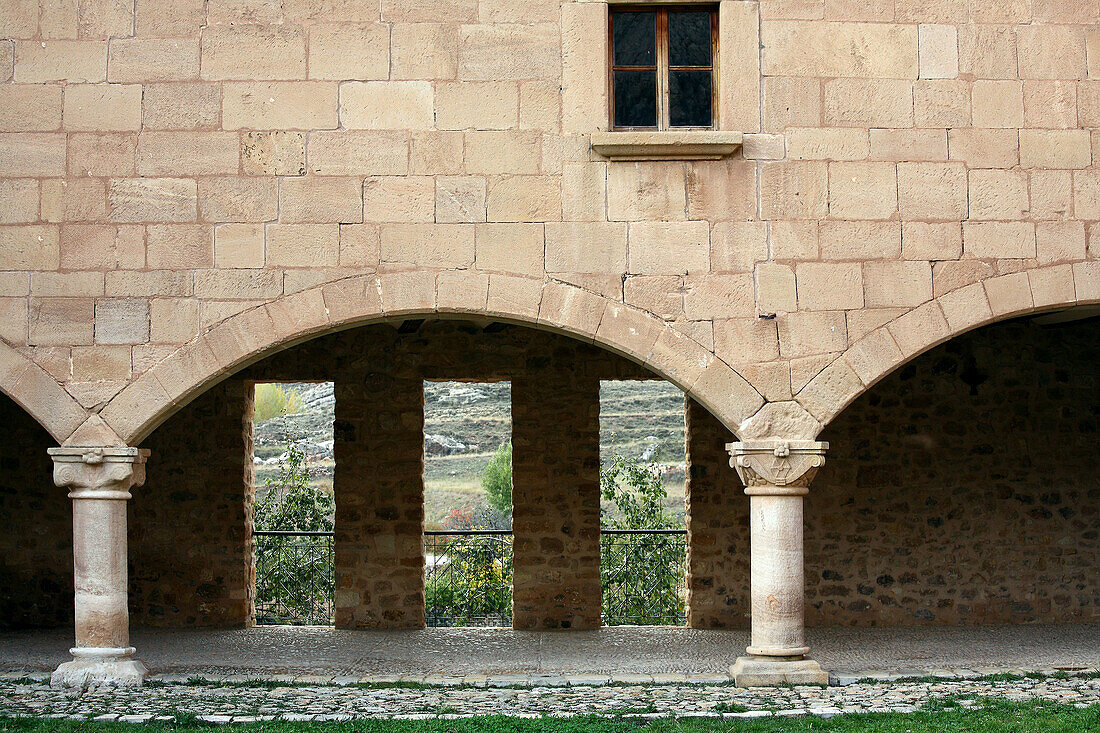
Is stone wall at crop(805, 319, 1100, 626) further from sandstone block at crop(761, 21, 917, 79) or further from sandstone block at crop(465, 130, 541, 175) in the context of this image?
sandstone block at crop(465, 130, 541, 175)

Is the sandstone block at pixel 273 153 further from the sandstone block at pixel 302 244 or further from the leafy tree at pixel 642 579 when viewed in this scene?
the leafy tree at pixel 642 579

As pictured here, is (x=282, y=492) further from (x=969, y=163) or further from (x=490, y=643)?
(x=969, y=163)

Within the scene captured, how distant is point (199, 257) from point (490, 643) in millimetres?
3534

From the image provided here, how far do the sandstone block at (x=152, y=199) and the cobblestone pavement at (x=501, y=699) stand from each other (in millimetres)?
2669

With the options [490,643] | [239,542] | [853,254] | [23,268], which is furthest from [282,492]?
[853,254]

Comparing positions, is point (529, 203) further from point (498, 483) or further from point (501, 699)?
point (498, 483)

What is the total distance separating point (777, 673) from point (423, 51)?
13.4 feet

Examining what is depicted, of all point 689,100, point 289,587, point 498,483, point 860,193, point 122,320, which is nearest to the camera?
point 122,320

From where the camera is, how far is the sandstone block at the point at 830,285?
257 inches

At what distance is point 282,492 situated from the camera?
19781 mm

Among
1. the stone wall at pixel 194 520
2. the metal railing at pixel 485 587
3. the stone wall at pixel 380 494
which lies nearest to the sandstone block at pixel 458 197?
the stone wall at pixel 380 494

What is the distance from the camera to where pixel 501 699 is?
616 centimetres

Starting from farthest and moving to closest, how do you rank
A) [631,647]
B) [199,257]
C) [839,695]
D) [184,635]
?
[184,635]
[631,647]
[199,257]
[839,695]

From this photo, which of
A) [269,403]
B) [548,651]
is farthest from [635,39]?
[269,403]
